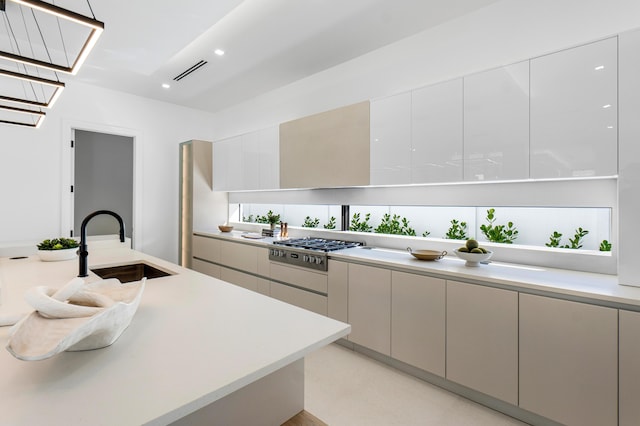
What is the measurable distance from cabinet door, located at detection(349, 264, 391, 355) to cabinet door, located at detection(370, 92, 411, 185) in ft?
2.84

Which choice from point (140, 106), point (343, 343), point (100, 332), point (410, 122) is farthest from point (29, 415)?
point (140, 106)

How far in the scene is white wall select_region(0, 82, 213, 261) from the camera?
12.7 feet

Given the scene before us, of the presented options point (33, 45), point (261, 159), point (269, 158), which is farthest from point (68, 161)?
point (269, 158)

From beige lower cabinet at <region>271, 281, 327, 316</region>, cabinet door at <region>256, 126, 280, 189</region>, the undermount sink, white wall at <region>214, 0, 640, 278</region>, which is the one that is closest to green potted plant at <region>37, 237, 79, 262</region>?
the undermount sink

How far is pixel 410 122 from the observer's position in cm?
271

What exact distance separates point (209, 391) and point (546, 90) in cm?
252

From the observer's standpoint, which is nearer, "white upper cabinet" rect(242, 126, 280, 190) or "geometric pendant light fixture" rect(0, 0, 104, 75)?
"geometric pendant light fixture" rect(0, 0, 104, 75)

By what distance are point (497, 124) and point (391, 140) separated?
0.87 meters

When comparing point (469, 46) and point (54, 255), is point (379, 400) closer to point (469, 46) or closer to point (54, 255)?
point (54, 255)

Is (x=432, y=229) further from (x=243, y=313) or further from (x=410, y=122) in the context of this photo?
(x=243, y=313)

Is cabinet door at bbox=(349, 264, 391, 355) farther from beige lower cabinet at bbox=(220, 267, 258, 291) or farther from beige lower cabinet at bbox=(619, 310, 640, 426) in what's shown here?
beige lower cabinet at bbox=(220, 267, 258, 291)

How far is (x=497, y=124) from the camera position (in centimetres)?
225

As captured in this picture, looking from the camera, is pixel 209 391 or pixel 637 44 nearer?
pixel 209 391

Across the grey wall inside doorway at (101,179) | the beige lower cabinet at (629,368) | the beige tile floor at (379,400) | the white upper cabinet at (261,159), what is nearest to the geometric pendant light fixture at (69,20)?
the white upper cabinet at (261,159)
